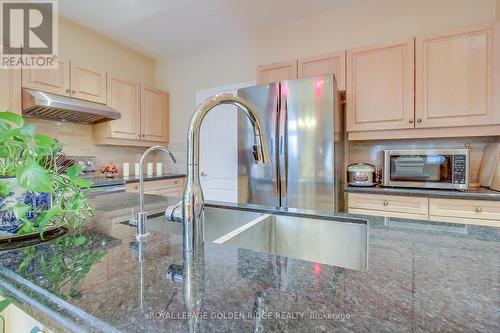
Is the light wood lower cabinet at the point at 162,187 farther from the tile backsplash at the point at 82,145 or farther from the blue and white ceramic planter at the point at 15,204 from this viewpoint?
the blue and white ceramic planter at the point at 15,204

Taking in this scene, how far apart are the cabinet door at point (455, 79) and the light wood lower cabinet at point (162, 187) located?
2.66 meters

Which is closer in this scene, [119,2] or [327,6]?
[119,2]

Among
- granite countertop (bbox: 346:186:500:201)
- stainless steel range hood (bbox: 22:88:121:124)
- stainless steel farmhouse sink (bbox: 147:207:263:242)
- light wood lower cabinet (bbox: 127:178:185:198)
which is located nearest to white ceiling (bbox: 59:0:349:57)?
stainless steel range hood (bbox: 22:88:121:124)

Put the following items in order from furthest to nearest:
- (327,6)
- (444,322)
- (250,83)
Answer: (250,83) → (327,6) → (444,322)

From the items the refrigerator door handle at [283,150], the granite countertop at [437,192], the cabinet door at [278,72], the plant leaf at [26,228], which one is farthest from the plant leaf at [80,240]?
the cabinet door at [278,72]

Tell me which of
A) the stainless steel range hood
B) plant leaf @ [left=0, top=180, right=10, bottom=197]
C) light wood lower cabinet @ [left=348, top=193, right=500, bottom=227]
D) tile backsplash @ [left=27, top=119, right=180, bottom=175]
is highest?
the stainless steel range hood

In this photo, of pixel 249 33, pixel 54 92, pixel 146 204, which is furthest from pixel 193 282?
pixel 249 33

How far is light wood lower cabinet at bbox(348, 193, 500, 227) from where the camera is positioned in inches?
67.0

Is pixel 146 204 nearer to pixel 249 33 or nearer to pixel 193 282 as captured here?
pixel 193 282

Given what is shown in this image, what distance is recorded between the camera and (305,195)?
2.03 metres

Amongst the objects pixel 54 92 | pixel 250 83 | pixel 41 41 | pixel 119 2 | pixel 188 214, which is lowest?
pixel 188 214

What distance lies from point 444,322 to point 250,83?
10.1ft

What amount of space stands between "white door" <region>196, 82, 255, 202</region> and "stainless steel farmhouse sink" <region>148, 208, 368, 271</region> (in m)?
2.00

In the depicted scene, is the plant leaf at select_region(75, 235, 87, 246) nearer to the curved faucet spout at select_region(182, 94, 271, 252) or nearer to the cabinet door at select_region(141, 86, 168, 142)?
the curved faucet spout at select_region(182, 94, 271, 252)
